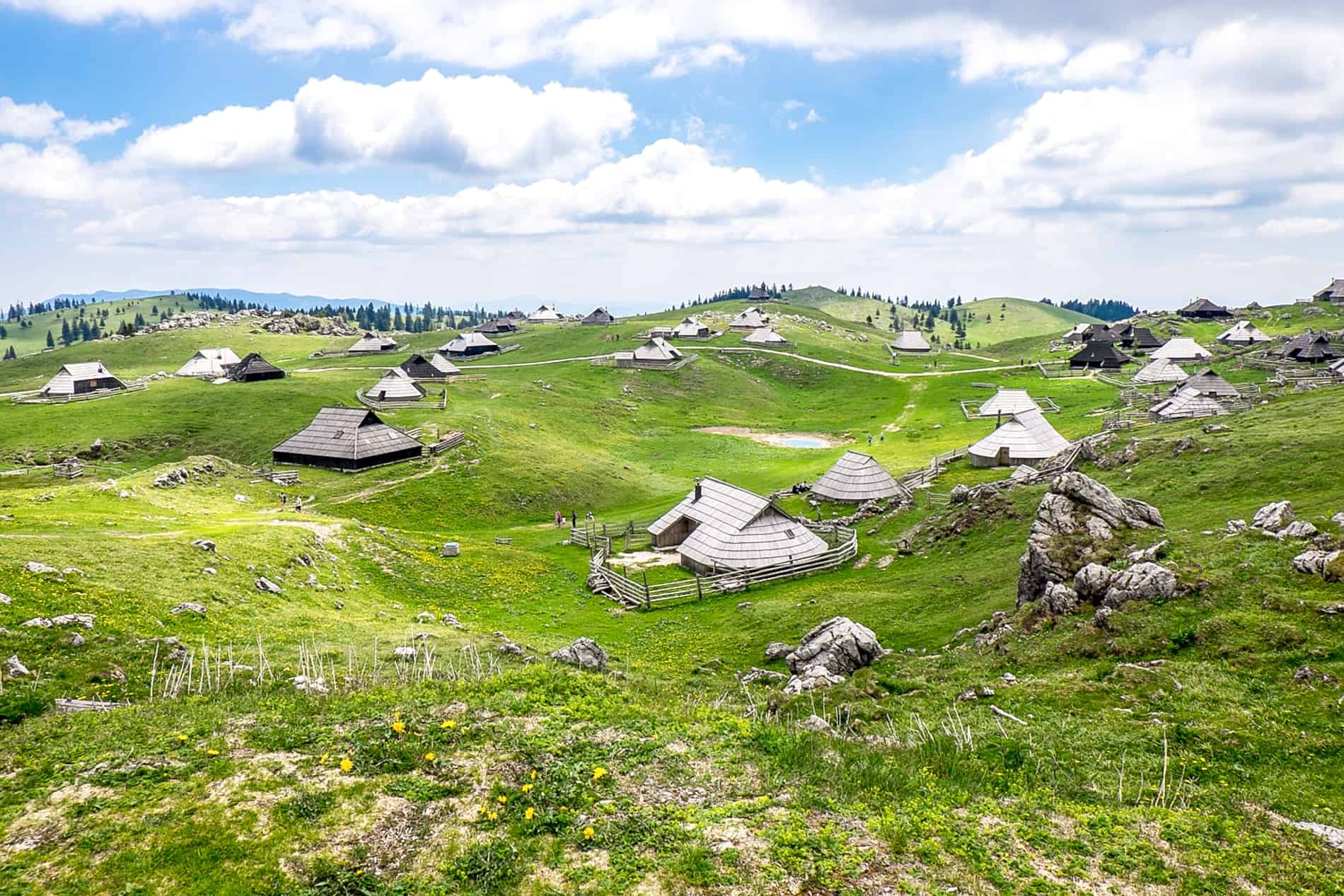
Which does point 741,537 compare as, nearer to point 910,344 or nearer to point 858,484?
point 858,484

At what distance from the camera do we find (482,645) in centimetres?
2748

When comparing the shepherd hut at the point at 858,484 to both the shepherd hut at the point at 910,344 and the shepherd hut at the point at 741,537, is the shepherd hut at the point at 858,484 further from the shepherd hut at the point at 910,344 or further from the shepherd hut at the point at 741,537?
the shepherd hut at the point at 910,344

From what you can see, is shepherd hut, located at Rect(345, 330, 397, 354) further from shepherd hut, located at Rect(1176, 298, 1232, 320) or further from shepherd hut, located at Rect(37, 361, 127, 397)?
shepherd hut, located at Rect(1176, 298, 1232, 320)

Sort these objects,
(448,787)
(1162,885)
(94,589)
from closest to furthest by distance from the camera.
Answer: (1162,885) → (448,787) → (94,589)

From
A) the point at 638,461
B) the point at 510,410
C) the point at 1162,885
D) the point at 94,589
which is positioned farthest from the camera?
the point at 510,410

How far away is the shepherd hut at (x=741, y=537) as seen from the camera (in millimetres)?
44438

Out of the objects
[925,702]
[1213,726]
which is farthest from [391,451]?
[1213,726]

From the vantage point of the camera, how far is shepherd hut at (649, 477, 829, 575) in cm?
4444

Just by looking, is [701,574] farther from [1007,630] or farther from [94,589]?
[94,589]

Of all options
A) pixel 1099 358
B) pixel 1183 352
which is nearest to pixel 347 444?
pixel 1099 358

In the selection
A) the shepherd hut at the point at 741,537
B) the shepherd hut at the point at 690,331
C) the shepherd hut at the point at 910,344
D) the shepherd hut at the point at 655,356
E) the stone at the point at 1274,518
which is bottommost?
the shepherd hut at the point at 741,537

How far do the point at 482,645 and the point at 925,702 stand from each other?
16.1 metres

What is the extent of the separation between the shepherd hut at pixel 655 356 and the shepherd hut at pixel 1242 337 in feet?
343

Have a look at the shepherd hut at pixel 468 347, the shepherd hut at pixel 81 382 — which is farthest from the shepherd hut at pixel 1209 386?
the shepherd hut at pixel 81 382
